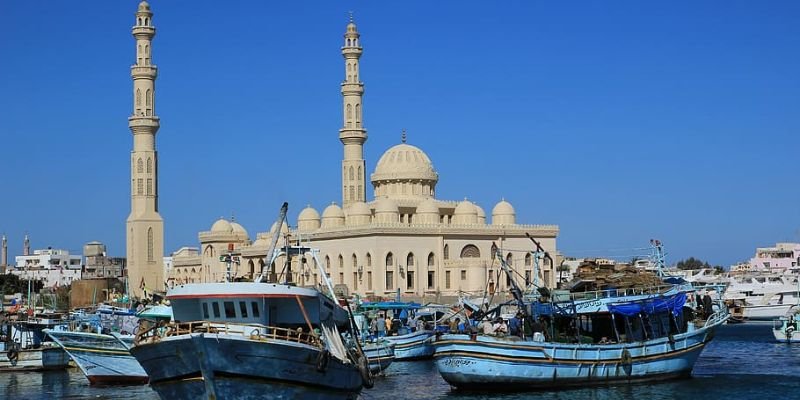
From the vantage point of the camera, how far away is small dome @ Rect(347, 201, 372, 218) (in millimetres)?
92000

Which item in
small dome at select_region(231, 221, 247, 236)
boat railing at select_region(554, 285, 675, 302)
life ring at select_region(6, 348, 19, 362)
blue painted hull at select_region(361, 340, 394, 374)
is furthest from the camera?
small dome at select_region(231, 221, 247, 236)

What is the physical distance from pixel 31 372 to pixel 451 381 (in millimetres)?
20200

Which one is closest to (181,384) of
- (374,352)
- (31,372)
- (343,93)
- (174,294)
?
(174,294)

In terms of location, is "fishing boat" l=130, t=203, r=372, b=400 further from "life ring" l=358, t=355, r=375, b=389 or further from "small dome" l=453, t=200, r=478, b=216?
"small dome" l=453, t=200, r=478, b=216

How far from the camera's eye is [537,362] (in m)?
37.9

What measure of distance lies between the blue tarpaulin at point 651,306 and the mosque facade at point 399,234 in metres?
43.5

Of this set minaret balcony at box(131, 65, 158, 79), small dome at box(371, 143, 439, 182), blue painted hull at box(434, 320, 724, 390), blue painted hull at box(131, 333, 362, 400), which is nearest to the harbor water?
blue painted hull at box(434, 320, 724, 390)

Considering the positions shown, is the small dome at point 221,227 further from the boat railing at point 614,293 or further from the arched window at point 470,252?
the boat railing at point 614,293

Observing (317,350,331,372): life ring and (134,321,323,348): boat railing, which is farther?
Result: (317,350,331,372): life ring

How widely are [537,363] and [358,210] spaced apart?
54.8 metres

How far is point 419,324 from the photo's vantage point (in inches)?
2424

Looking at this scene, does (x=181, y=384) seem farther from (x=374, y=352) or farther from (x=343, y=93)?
(x=343, y=93)

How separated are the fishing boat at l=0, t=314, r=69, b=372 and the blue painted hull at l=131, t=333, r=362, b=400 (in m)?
23.4

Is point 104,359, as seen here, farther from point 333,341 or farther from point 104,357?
point 333,341
